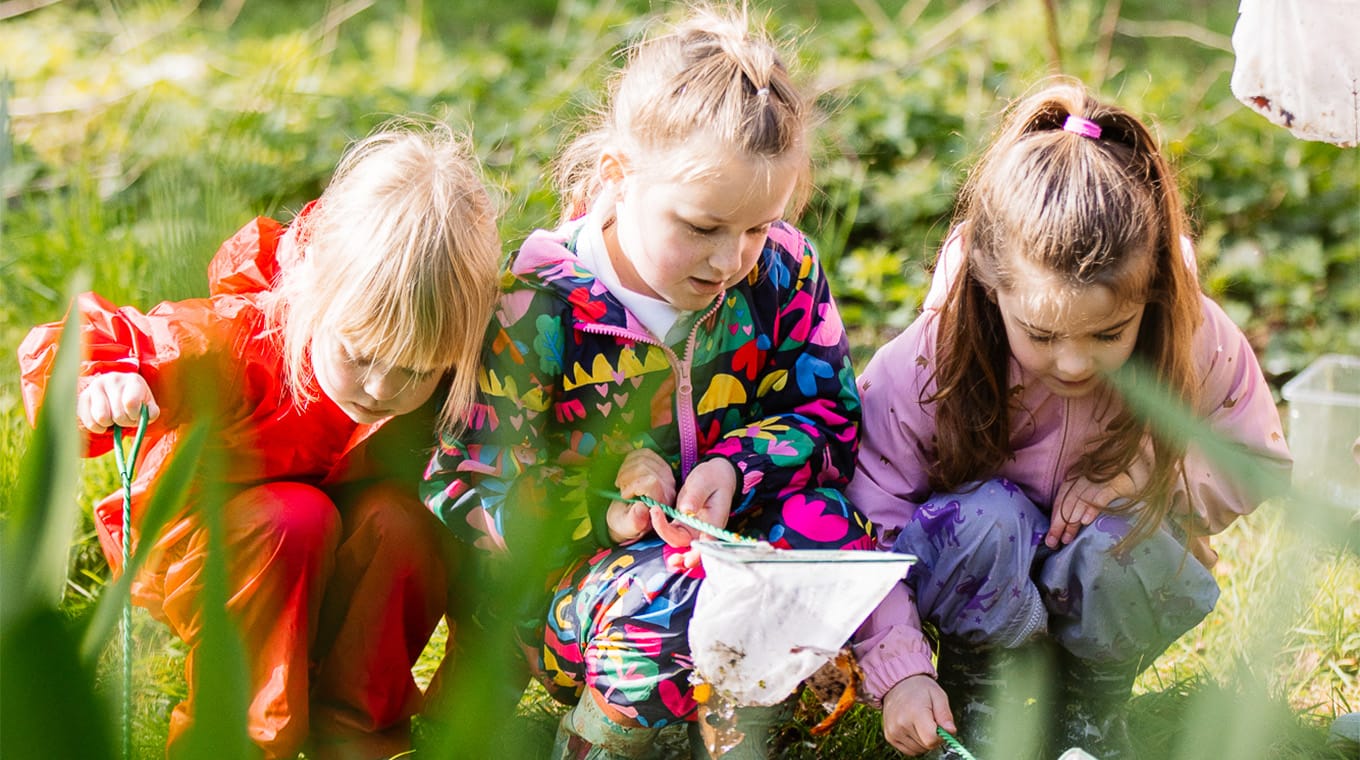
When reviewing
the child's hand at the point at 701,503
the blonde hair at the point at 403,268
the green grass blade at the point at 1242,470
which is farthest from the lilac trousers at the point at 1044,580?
the green grass blade at the point at 1242,470

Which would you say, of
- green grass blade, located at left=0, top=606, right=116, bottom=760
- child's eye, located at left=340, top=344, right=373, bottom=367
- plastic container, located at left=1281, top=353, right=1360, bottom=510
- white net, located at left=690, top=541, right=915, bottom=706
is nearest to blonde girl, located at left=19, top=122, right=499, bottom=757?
child's eye, located at left=340, top=344, right=373, bottom=367

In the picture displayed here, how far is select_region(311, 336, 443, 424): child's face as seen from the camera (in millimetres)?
1506

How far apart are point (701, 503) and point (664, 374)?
15 centimetres

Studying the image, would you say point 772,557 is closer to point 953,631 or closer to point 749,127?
point 749,127

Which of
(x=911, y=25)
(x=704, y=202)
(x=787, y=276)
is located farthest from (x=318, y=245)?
(x=911, y=25)

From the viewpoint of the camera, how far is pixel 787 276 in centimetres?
176

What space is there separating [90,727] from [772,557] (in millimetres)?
686

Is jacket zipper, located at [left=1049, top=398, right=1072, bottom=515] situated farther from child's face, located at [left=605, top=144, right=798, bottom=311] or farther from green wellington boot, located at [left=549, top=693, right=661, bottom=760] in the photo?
green wellington boot, located at [left=549, top=693, right=661, bottom=760]

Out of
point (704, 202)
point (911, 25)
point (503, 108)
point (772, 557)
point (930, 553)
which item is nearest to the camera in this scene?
point (772, 557)

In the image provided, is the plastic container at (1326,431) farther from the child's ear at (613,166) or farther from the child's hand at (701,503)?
the child's ear at (613,166)

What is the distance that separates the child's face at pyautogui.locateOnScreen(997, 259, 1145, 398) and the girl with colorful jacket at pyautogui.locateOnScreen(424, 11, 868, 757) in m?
0.25

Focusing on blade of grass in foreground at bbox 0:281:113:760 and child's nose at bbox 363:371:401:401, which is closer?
blade of grass in foreground at bbox 0:281:113:760

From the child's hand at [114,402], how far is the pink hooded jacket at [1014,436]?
33.8 inches

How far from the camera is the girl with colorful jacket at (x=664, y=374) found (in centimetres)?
155
